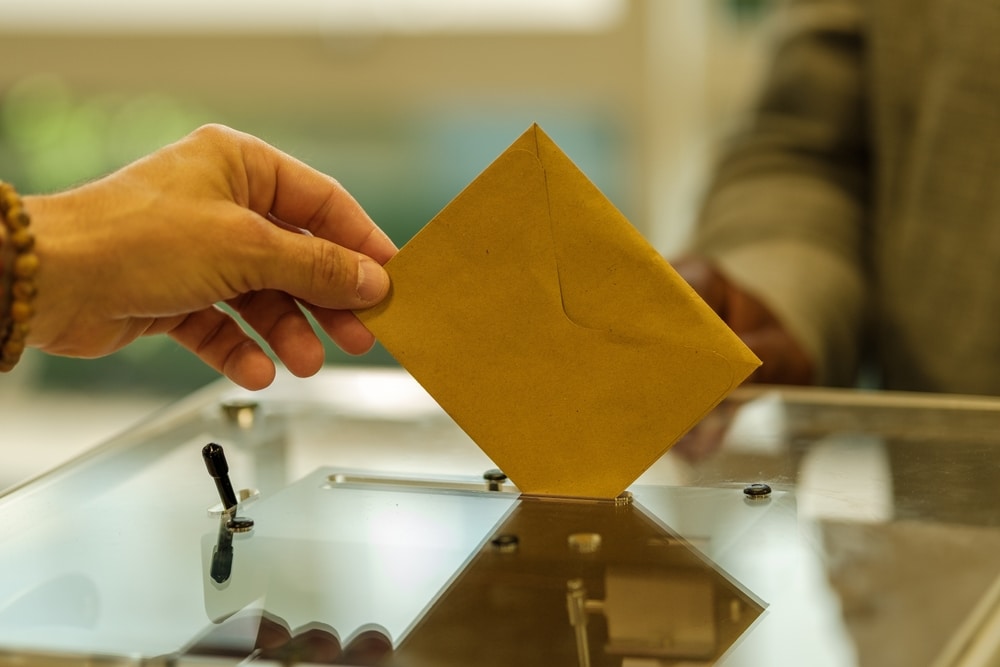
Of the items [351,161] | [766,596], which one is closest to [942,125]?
[766,596]

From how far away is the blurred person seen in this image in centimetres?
100

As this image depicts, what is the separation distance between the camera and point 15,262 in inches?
19.7

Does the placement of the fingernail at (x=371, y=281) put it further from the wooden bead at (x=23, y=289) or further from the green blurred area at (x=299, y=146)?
the green blurred area at (x=299, y=146)

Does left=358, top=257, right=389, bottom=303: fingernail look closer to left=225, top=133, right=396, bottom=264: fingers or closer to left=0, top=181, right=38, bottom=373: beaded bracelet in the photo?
left=225, top=133, right=396, bottom=264: fingers

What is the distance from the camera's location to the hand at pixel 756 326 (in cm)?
90

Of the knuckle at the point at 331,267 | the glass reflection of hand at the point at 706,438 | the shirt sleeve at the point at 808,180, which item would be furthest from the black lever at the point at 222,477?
the shirt sleeve at the point at 808,180

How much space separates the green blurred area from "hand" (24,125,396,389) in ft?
4.61

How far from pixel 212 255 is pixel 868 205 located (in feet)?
3.09

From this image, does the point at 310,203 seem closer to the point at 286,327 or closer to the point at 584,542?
the point at 286,327

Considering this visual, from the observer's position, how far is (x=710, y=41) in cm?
206

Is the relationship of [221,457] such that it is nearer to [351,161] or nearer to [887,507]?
[887,507]

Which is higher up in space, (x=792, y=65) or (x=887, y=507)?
(x=792, y=65)

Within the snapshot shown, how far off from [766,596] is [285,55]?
73.9 inches

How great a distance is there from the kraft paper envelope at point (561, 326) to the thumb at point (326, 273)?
0.6 inches
